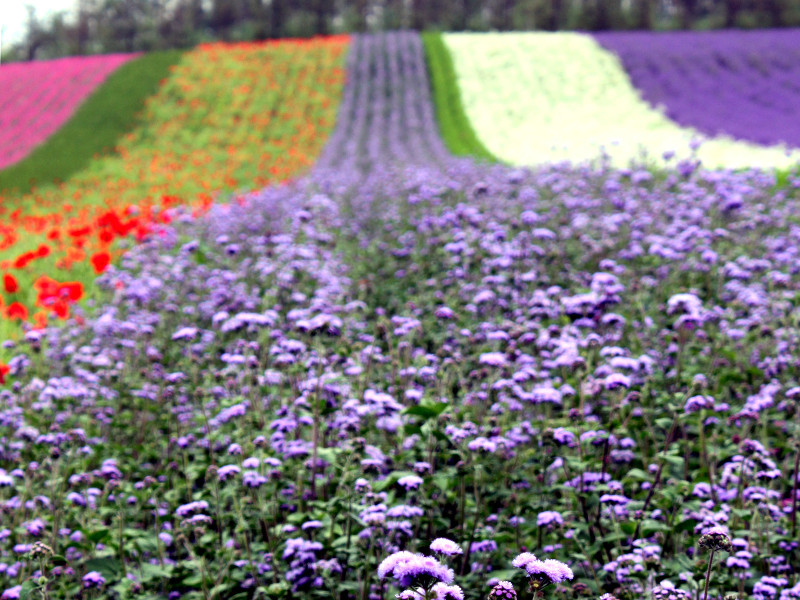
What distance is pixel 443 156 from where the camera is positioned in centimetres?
2233

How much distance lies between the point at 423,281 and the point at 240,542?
473 centimetres

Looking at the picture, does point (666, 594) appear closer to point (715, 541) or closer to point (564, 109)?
point (715, 541)

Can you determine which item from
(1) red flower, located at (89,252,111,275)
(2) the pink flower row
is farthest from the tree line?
(1) red flower, located at (89,252,111,275)

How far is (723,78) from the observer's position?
3212 centimetres

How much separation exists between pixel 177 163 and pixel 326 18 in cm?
5196

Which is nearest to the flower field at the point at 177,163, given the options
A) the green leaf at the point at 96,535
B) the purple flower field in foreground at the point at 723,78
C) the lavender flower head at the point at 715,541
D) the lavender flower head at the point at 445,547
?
the green leaf at the point at 96,535

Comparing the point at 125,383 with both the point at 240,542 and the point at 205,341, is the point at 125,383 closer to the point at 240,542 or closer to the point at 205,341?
the point at 205,341

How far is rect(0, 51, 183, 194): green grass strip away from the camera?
75.2 feet

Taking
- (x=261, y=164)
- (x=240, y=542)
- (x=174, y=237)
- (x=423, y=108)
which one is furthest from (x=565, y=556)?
(x=423, y=108)

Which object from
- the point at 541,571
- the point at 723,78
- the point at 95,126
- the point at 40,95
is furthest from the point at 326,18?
the point at 541,571

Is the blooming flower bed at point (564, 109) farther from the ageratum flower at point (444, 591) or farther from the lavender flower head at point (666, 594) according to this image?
the ageratum flower at point (444, 591)

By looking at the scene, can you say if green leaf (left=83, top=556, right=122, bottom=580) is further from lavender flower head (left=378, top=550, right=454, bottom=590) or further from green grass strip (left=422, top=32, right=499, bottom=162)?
green grass strip (left=422, top=32, right=499, bottom=162)

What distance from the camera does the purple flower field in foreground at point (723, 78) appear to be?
2264cm

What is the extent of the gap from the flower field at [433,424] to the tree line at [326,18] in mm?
55541
